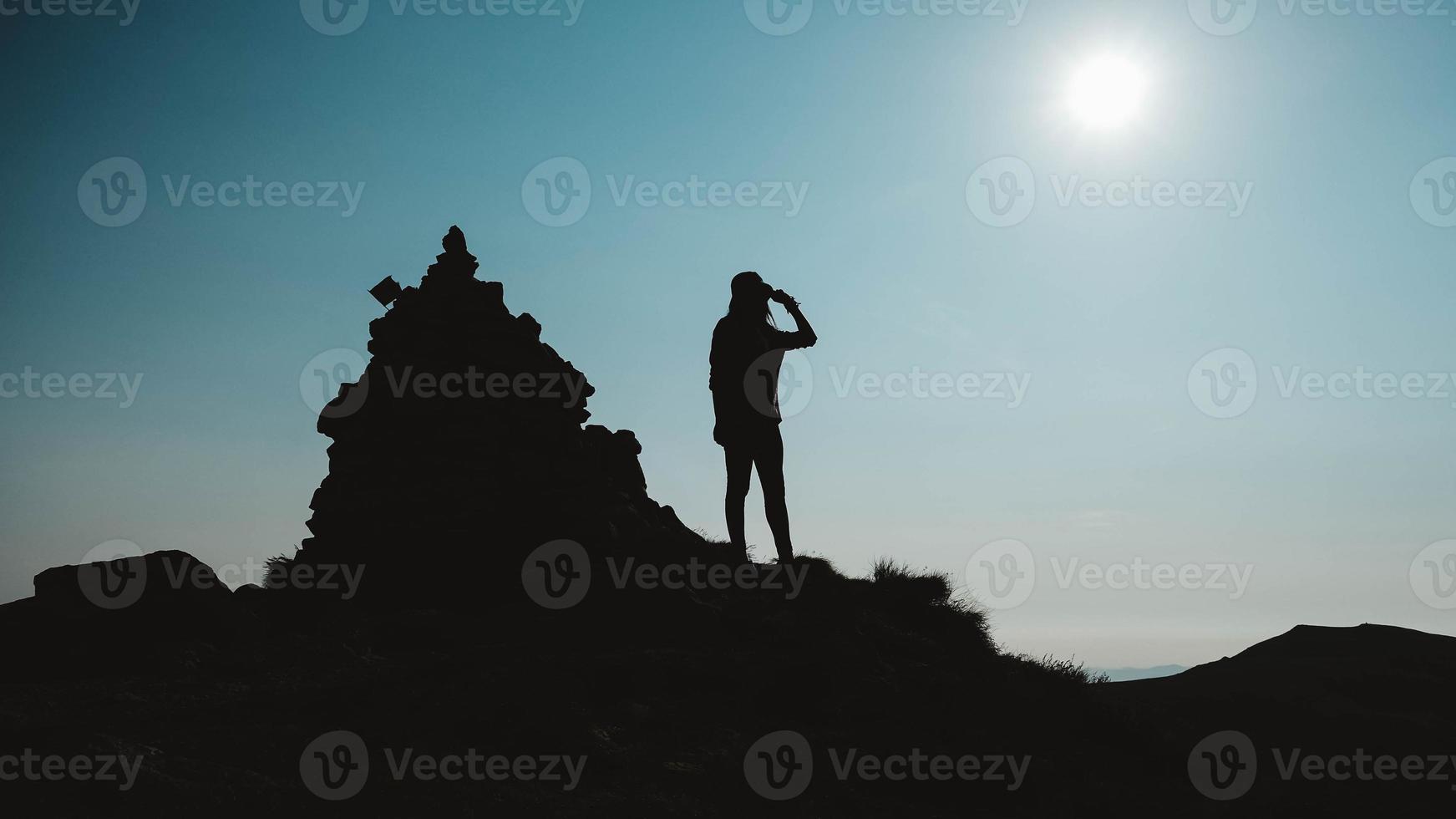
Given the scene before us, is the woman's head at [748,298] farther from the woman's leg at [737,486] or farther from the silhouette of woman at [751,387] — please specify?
the woman's leg at [737,486]

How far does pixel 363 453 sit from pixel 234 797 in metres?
8.05

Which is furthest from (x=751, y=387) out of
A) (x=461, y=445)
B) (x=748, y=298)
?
(x=461, y=445)

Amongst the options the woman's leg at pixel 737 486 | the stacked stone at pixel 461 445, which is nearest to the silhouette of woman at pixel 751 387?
the woman's leg at pixel 737 486

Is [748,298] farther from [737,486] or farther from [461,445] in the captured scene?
[461,445]

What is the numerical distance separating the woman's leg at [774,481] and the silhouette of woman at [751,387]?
0.03 ft

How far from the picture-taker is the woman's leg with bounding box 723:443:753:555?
1184 centimetres

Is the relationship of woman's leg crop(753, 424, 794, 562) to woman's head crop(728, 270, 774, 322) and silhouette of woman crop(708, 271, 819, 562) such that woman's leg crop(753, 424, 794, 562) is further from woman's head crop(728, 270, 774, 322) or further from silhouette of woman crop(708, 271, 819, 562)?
woman's head crop(728, 270, 774, 322)

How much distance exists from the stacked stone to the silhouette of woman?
5.67ft

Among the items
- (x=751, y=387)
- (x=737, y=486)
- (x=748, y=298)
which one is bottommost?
(x=737, y=486)

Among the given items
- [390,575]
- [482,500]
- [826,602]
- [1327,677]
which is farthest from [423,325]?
[1327,677]

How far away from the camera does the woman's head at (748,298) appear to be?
39.2 feet

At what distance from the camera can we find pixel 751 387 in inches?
464

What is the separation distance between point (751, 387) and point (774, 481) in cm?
122

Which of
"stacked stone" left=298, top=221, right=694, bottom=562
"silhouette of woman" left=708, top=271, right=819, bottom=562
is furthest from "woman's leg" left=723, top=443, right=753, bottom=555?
"stacked stone" left=298, top=221, right=694, bottom=562
